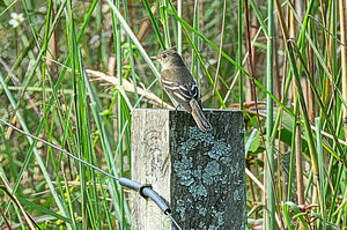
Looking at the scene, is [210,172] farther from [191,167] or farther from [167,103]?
[167,103]

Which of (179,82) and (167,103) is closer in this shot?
(179,82)

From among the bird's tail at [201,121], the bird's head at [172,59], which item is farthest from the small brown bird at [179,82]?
the bird's tail at [201,121]

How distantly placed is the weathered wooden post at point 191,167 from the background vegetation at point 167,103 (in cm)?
24

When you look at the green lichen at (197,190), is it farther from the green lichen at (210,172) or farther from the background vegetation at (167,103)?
the background vegetation at (167,103)

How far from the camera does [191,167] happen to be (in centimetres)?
117

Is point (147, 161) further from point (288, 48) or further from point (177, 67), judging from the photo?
point (177, 67)

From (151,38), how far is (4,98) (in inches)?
39.8

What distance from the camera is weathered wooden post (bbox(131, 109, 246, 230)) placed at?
1160mm

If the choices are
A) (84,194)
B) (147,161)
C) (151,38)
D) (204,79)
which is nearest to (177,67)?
(84,194)

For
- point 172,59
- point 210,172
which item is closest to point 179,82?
point 172,59

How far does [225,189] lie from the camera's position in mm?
1207

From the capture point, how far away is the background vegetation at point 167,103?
1.57 meters

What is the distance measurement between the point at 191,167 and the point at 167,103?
1900 mm

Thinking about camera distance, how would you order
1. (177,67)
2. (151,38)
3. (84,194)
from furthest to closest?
(151,38) → (177,67) → (84,194)
